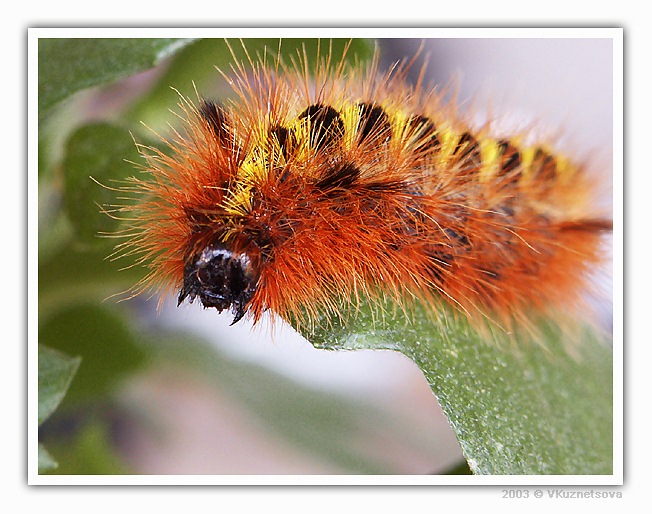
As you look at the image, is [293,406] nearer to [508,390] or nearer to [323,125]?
[508,390]

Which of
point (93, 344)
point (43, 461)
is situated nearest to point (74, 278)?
point (93, 344)

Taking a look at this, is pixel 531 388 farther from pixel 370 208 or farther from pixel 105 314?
pixel 105 314

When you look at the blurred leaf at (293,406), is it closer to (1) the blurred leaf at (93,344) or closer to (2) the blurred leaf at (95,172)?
(1) the blurred leaf at (93,344)

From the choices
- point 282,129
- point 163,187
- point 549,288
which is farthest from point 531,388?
point 163,187

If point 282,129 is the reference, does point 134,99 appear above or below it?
above

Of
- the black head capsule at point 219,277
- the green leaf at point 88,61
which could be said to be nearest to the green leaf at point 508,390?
the black head capsule at point 219,277

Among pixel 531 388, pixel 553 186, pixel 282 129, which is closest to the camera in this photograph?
pixel 282 129
